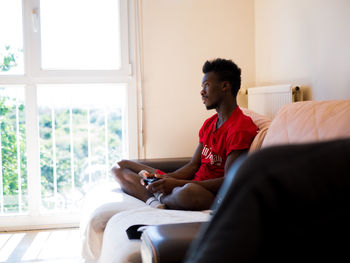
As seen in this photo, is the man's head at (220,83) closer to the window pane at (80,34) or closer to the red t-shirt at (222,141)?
the red t-shirt at (222,141)

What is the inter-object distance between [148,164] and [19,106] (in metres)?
1.47

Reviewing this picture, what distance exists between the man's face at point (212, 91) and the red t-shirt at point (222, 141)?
0.13 metres

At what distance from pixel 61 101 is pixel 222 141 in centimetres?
187

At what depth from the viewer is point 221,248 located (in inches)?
17.7

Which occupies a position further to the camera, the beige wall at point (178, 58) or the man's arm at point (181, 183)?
the beige wall at point (178, 58)

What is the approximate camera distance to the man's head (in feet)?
9.41

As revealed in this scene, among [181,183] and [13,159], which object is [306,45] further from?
[13,159]

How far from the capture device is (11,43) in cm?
378

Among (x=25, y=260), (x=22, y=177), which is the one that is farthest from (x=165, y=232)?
(x=22, y=177)

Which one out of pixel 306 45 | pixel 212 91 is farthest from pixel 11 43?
pixel 306 45

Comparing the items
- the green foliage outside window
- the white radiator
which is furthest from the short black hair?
the green foliage outside window

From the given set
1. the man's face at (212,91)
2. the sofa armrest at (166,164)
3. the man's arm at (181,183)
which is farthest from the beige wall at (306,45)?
the sofa armrest at (166,164)

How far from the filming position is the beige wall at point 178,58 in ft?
12.7

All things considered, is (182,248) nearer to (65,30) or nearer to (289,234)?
(289,234)
